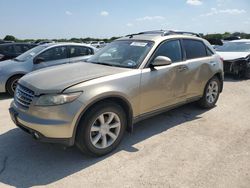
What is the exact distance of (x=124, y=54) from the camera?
4449 mm

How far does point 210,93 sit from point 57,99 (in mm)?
3836

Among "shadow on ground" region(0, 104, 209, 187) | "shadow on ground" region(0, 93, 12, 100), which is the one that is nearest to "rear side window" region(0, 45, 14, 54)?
"shadow on ground" region(0, 93, 12, 100)

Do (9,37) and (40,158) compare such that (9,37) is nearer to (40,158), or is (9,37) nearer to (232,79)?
(232,79)

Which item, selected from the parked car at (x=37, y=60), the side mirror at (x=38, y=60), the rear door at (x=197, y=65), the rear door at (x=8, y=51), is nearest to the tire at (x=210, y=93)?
the rear door at (x=197, y=65)

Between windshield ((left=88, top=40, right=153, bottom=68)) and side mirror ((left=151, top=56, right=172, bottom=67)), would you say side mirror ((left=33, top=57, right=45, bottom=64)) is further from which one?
side mirror ((left=151, top=56, right=172, bottom=67))

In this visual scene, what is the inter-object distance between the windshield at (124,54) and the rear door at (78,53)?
326cm

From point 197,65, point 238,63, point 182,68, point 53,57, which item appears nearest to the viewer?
point 182,68

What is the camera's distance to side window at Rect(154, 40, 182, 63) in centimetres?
443

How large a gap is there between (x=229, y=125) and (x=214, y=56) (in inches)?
66.2

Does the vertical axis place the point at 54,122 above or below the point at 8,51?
below

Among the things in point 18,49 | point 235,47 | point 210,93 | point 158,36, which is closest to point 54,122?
point 158,36

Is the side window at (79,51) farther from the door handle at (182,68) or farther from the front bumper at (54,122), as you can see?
the front bumper at (54,122)

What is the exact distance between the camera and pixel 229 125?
16.0 ft

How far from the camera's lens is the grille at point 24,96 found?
3.43m
